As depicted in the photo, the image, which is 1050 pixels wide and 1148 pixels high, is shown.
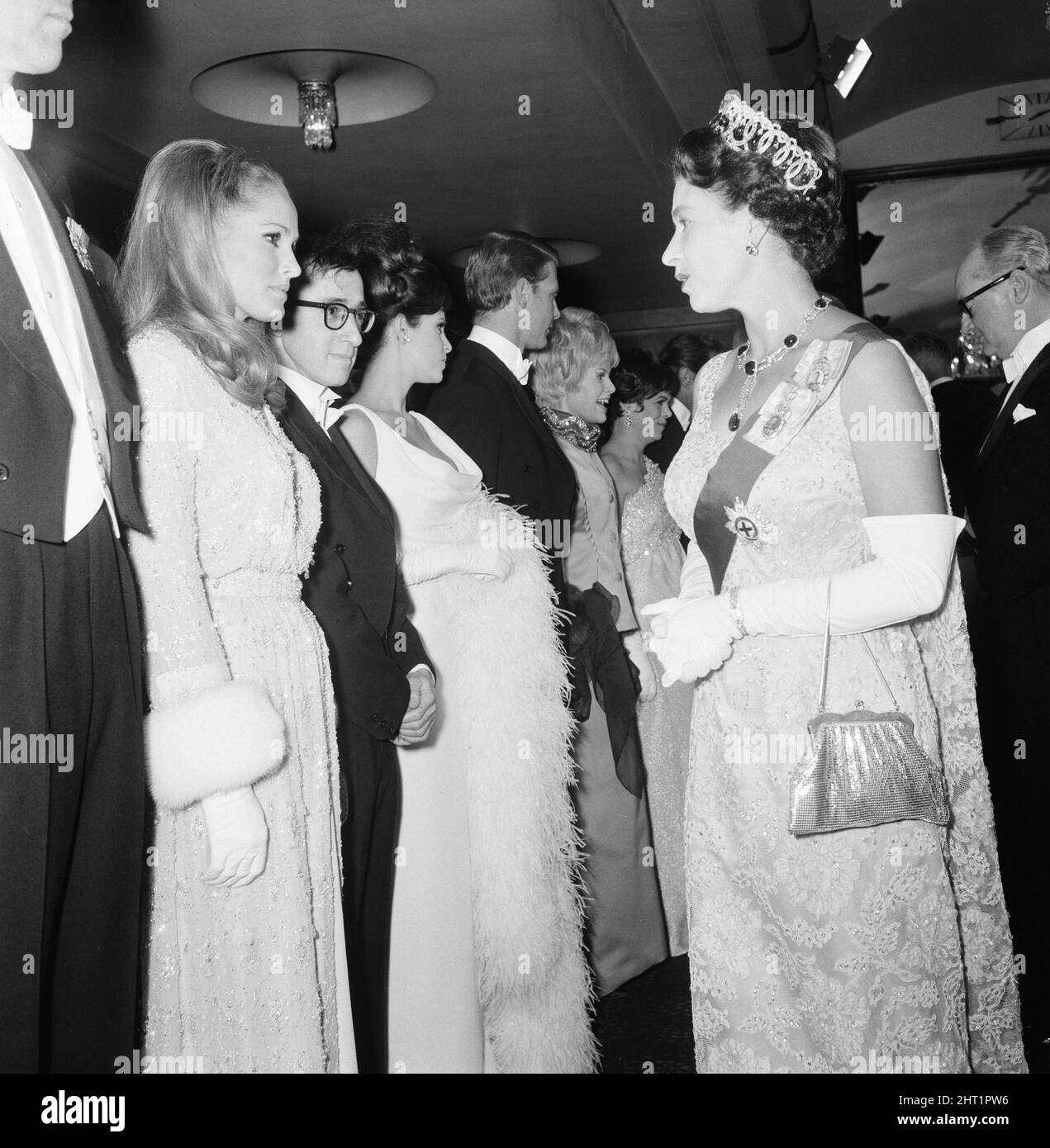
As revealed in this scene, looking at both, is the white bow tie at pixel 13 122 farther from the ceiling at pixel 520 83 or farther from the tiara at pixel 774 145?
the ceiling at pixel 520 83

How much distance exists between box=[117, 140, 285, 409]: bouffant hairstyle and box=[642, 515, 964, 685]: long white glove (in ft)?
2.30

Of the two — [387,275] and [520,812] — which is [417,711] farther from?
[387,275]

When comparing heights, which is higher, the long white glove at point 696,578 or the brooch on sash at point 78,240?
the brooch on sash at point 78,240

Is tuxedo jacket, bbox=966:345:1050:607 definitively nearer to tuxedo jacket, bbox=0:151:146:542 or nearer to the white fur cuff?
the white fur cuff

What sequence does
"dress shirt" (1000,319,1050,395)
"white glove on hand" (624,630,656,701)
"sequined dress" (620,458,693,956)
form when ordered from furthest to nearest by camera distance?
"sequined dress" (620,458,693,956) < "white glove on hand" (624,630,656,701) < "dress shirt" (1000,319,1050,395)

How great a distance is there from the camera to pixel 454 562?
7.00ft

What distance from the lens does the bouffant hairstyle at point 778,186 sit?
1562mm

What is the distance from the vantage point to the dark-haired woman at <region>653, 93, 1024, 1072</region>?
1.43 m

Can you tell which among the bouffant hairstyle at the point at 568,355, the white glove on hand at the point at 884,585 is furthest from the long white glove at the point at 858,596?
the bouffant hairstyle at the point at 568,355

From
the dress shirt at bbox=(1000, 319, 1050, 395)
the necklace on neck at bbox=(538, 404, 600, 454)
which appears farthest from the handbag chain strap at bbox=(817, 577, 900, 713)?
the necklace on neck at bbox=(538, 404, 600, 454)

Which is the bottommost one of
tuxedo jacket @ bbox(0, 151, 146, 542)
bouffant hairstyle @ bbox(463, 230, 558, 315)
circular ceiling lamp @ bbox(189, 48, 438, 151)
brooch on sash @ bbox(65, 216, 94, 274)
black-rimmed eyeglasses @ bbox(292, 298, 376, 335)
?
tuxedo jacket @ bbox(0, 151, 146, 542)

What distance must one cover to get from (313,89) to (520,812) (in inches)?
108

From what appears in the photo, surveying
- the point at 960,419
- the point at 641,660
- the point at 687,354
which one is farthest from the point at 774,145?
the point at 687,354

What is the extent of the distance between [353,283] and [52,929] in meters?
1.34
